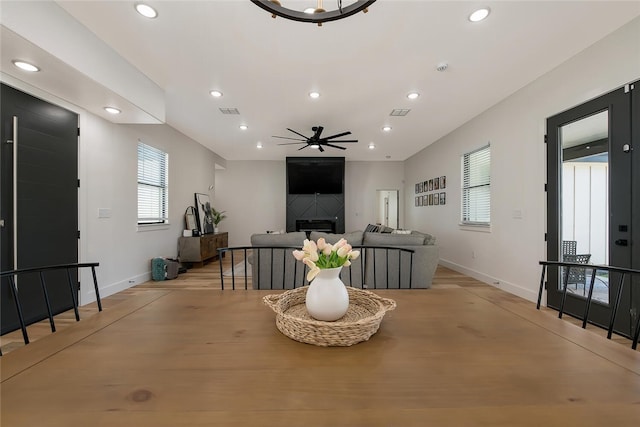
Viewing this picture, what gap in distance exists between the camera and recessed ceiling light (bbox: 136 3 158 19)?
2.04 meters

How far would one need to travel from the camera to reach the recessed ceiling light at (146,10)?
204cm

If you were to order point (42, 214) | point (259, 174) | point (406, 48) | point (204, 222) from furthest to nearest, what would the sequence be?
point (259, 174), point (204, 222), point (42, 214), point (406, 48)

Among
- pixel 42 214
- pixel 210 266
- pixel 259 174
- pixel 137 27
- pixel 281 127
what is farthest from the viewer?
pixel 259 174

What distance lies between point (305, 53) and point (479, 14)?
1.51 m

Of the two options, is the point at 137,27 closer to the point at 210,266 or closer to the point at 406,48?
the point at 406,48

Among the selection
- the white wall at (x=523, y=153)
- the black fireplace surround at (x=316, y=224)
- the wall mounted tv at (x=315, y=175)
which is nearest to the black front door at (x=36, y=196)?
the wall mounted tv at (x=315, y=175)

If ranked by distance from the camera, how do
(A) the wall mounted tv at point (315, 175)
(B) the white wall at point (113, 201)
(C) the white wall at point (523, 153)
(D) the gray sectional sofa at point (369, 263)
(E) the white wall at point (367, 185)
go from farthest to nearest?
(E) the white wall at point (367, 185) < (A) the wall mounted tv at point (315, 175) < (D) the gray sectional sofa at point (369, 263) < (B) the white wall at point (113, 201) < (C) the white wall at point (523, 153)

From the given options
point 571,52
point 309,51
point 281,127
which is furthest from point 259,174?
point 571,52

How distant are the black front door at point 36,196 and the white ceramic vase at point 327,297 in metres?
3.24

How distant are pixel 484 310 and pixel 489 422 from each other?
773mm

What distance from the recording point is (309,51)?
2.60 metres

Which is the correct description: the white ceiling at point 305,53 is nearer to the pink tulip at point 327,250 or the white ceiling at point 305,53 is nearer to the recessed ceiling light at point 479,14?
the recessed ceiling light at point 479,14

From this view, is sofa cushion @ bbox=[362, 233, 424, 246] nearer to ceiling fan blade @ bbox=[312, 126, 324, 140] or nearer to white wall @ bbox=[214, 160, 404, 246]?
ceiling fan blade @ bbox=[312, 126, 324, 140]

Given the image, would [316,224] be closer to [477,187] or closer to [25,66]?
[477,187]
